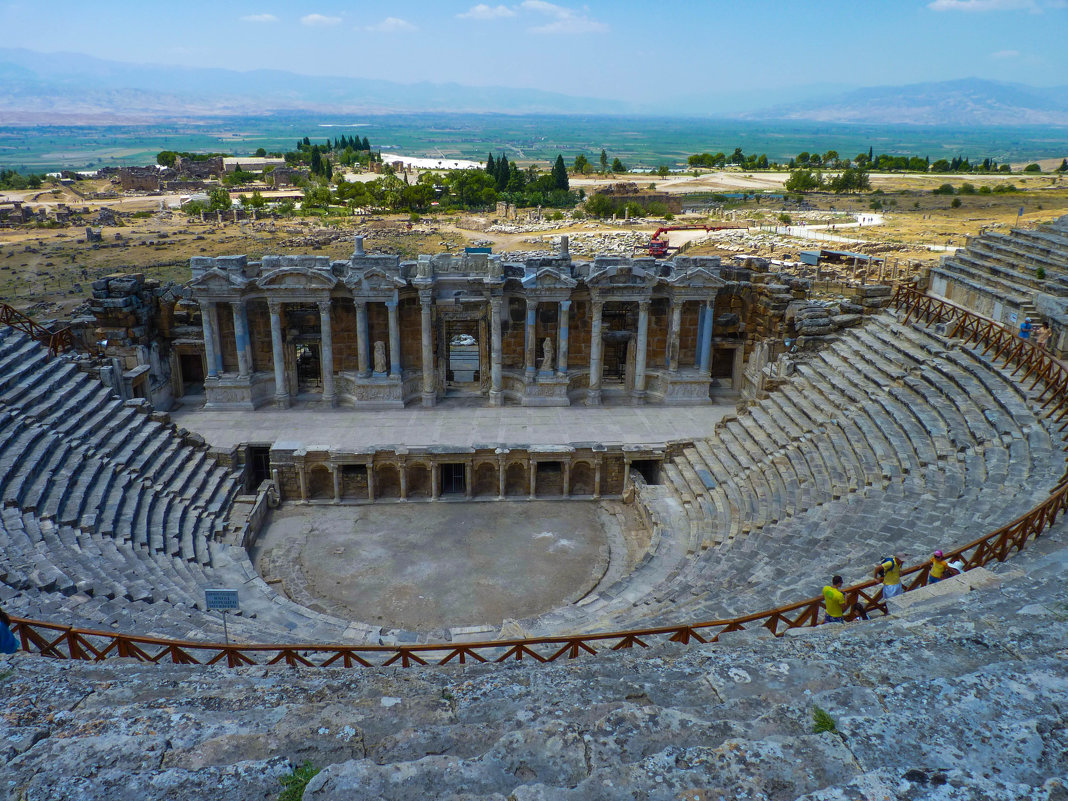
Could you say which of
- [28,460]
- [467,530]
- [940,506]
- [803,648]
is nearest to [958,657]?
[803,648]

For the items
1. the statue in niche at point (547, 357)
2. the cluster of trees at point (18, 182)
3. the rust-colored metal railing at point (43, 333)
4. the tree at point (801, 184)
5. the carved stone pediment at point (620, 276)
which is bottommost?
the cluster of trees at point (18, 182)

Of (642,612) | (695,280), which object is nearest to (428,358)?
(695,280)

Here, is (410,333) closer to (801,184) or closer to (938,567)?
(938,567)

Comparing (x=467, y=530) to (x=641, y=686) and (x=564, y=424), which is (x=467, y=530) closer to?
(x=564, y=424)

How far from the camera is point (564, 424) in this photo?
2605 centimetres

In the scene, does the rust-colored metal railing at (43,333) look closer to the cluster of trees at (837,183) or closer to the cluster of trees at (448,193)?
the cluster of trees at (448,193)

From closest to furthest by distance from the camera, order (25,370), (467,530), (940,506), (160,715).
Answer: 1. (160,715)
2. (940,506)
3. (25,370)
4. (467,530)

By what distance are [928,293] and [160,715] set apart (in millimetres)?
26351

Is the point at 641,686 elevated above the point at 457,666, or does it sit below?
above

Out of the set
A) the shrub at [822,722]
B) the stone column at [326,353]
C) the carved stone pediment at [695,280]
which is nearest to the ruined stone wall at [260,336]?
the stone column at [326,353]

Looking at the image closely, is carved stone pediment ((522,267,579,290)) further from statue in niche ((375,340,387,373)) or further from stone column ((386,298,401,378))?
statue in niche ((375,340,387,373))

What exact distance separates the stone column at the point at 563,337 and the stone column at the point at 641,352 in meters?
2.50

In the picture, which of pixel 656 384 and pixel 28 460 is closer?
pixel 28 460

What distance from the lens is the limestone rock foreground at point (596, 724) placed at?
20.8 ft
